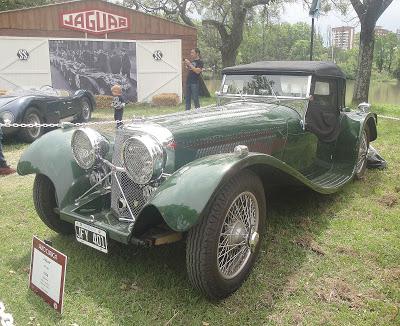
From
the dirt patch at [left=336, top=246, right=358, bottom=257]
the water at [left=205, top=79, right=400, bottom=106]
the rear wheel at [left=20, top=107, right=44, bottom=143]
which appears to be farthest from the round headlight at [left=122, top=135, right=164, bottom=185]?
the water at [left=205, top=79, right=400, bottom=106]

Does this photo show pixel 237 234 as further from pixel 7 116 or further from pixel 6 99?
pixel 6 99

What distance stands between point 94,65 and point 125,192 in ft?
41.6

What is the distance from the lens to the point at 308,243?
369cm

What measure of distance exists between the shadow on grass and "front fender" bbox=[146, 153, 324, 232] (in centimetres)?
70

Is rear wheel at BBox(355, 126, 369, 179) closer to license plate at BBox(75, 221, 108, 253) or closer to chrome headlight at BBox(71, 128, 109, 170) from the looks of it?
chrome headlight at BBox(71, 128, 109, 170)

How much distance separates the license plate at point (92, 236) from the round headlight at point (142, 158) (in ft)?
1.48

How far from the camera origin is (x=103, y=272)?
3225mm

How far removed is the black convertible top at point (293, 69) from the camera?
4.52 meters

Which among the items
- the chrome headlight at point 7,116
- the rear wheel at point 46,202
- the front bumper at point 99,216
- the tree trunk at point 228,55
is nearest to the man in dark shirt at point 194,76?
the chrome headlight at point 7,116

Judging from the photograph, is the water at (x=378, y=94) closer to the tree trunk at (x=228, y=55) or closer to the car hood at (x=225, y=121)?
the tree trunk at (x=228, y=55)

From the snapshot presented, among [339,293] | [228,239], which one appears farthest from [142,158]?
[339,293]

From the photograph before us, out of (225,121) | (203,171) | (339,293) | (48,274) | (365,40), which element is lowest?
(339,293)

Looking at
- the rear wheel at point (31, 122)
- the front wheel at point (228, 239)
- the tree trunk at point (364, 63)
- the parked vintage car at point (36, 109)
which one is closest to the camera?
the front wheel at point (228, 239)

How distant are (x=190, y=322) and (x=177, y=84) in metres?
14.2
